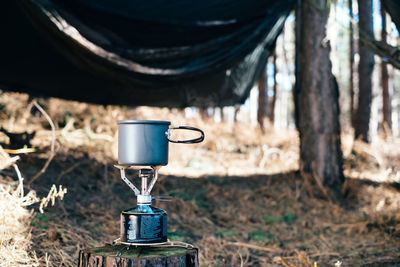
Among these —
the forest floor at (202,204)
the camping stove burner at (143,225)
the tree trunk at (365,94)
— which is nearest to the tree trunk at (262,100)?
the tree trunk at (365,94)

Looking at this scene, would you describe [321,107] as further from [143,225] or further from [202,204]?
[143,225]

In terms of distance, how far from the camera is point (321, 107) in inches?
151

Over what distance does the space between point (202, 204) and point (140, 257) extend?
2072 millimetres

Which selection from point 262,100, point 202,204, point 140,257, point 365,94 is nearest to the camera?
point 140,257

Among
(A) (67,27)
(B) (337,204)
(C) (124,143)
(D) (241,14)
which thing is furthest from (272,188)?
(C) (124,143)

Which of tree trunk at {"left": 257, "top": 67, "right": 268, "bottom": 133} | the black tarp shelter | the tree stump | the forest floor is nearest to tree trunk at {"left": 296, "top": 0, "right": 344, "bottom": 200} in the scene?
the forest floor

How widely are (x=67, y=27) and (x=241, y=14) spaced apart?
1.35 metres

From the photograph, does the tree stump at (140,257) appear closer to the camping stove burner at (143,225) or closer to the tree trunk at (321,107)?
the camping stove burner at (143,225)

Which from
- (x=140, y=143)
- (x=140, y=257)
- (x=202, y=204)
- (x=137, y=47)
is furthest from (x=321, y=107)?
(x=140, y=257)

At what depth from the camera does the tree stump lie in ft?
4.67

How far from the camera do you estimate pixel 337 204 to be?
12.1 ft

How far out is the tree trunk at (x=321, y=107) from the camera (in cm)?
384

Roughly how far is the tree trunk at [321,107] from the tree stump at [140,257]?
254 centimetres

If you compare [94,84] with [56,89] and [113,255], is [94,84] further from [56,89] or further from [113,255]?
[113,255]
